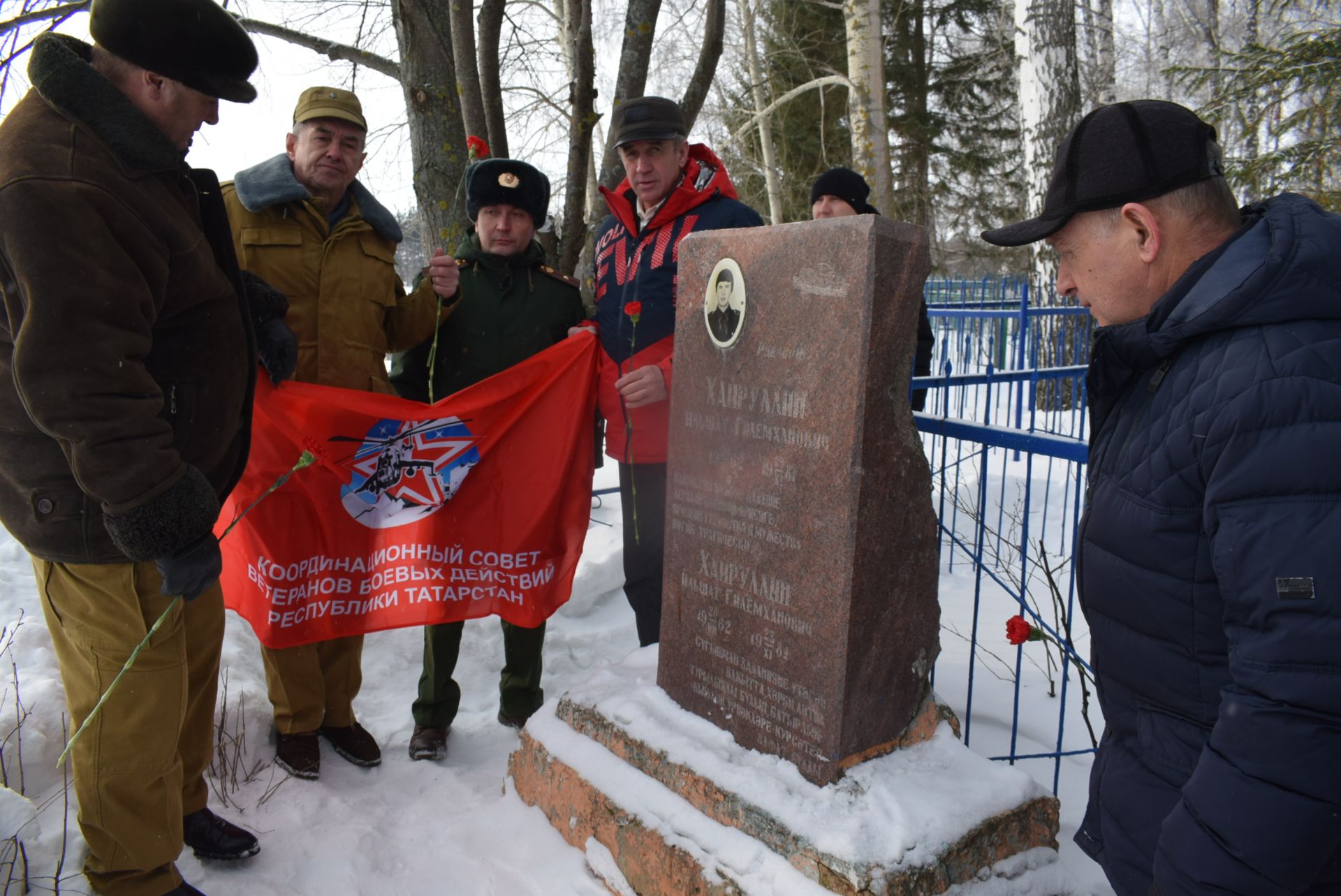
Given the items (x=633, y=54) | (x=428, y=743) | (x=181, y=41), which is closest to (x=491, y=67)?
(x=633, y=54)

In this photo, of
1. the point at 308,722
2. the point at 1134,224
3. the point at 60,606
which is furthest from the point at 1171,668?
the point at 308,722

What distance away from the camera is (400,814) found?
2.87m

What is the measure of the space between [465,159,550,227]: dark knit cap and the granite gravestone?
1025mm

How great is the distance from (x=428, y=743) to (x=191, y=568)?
1492 mm

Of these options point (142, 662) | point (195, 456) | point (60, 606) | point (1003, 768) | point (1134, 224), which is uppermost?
point (1134, 224)

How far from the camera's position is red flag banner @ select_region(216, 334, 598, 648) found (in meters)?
3.00

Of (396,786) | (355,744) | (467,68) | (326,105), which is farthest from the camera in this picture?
(467,68)

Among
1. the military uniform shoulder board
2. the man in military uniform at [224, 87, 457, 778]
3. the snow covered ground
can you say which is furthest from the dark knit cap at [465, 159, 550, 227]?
the snow covered ground

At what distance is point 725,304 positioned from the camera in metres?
2.49

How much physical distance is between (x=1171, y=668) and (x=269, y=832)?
2.58 metres

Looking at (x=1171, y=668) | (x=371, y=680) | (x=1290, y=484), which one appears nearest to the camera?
(x=1290, y=484)

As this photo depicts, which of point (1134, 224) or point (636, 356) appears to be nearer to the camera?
point (1134, 224)

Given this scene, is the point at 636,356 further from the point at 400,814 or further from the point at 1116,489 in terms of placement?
the point at 1116,489

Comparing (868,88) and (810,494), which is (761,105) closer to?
(868,88)
